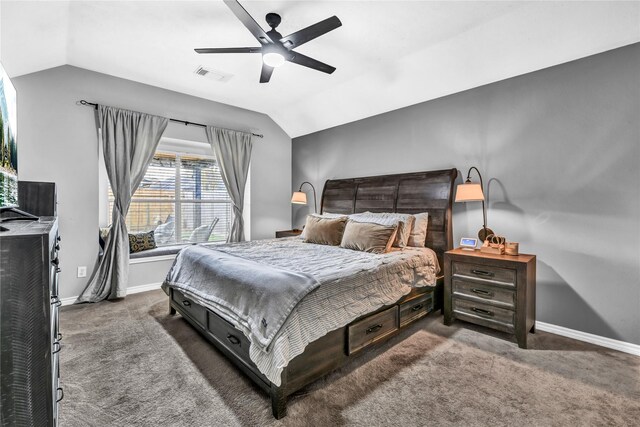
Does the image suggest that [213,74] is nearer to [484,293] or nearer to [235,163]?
[235,163]

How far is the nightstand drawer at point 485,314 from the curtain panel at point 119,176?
3.77m

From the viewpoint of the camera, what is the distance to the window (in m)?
4.11

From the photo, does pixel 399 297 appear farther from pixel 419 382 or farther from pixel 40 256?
pixel 40 256

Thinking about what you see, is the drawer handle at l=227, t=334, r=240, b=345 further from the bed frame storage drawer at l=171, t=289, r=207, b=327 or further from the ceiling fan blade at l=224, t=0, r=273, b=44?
the ceiling fan blade at l=224, t=0, r=273, b=44

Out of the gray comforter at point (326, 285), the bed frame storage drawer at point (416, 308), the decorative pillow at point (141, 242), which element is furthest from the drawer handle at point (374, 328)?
the decorative pillow at point (141, 242)

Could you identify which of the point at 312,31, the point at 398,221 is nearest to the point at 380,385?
the point at 398,221

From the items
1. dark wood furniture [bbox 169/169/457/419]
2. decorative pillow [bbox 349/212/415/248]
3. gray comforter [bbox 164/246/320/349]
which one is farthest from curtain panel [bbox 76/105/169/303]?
decorative pillow [bbox 349/212/415/248]

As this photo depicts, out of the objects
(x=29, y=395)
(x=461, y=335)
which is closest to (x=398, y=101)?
(x=461, y=335)

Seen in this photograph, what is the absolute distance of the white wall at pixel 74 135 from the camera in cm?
308

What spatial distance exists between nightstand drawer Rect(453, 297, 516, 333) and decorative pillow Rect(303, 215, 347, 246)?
139 cm

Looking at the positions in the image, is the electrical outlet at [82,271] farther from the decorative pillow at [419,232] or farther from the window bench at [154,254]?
the decorative pillow at [419,232]

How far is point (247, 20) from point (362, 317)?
2272mm

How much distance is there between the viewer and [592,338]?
8.09ft

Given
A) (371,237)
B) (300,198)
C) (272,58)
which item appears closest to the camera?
(272,58)
